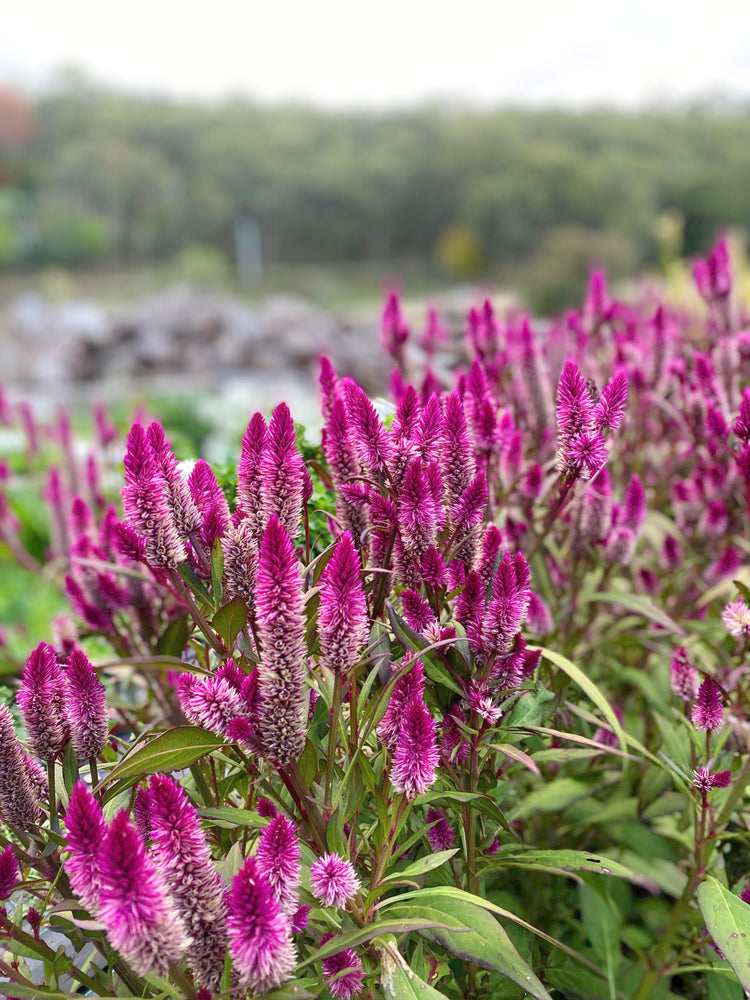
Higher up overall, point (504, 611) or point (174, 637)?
point (504, 611)

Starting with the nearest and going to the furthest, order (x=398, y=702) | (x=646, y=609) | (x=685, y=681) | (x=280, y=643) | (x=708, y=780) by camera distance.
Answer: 1. (x=280, y=643)
2. (x=398, y=702)
3. (x=708, y=780)
4. (x=685, y=681)
5. (x=646, y=609)

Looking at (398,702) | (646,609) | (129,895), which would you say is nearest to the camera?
(129,895)

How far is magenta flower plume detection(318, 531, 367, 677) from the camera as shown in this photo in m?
0.88

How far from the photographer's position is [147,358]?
50.9 feet

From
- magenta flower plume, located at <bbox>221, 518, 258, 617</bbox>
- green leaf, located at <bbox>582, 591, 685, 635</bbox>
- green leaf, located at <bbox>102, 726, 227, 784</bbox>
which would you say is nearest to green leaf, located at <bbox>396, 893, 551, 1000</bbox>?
green leaf, located at <bbox>102, 726, 227, 784</bbox>

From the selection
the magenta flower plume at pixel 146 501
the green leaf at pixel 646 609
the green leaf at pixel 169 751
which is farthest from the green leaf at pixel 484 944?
the green leaf at pixel 646 609

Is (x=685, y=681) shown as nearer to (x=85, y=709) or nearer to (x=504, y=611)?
Result: (x=504, y=611)

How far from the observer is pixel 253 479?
1.04m

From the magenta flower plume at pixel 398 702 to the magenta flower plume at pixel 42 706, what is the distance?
428 millimetres

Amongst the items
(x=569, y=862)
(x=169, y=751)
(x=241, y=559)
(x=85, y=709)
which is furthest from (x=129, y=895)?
(x=569, y=862)

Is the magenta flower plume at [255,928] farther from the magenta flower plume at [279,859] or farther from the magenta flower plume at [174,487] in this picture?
the magenta flower plume at [174,487]

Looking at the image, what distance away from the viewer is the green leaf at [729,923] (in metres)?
1.06

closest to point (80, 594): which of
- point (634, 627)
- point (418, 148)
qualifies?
point (634, 627)

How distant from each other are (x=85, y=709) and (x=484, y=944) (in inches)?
23.2
